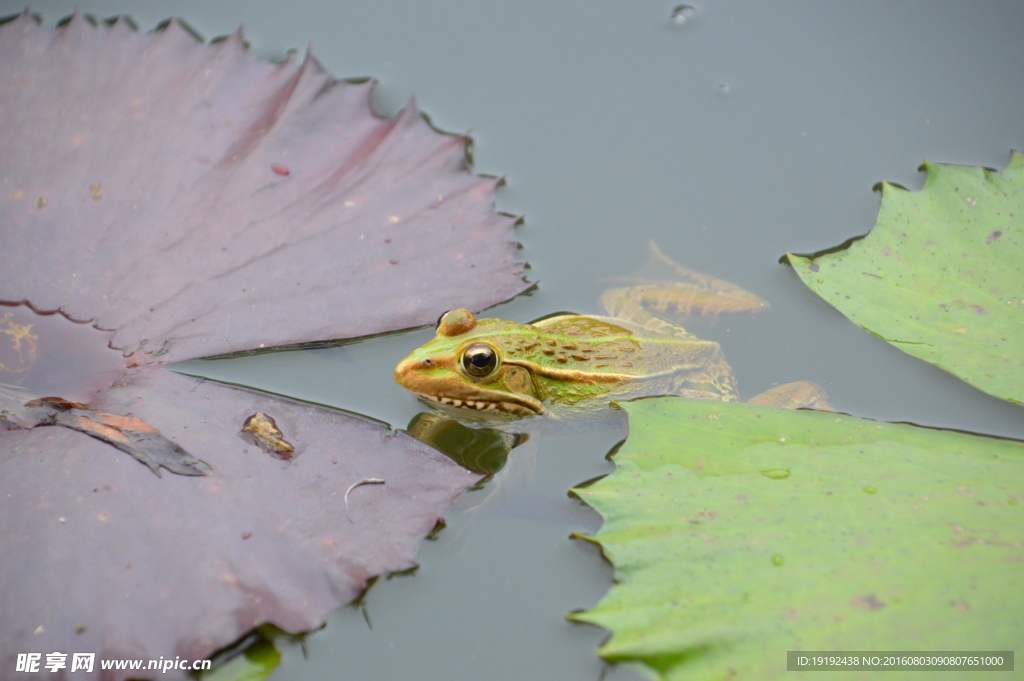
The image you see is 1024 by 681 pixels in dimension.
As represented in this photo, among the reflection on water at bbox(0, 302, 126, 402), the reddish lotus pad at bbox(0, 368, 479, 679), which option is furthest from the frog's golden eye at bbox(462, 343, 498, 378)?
the reflection on water at bbox(0, 302, 126, 402)

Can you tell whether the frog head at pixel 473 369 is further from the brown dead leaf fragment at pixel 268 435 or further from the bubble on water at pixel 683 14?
the bubble on water at pixel 683 14

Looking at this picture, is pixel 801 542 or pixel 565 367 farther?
pixel 565 367

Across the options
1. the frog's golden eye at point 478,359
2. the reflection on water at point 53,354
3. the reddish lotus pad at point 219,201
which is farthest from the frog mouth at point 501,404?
the reflection on water at point 53,354

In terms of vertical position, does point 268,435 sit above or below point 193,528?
above

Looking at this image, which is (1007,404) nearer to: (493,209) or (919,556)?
(919,556)

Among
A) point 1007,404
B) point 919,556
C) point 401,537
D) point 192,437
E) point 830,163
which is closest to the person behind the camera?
point 919,556

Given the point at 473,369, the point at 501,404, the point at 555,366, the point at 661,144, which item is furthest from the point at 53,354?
the point at 661,144

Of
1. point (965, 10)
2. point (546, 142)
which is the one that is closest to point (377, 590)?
point (546, 142)

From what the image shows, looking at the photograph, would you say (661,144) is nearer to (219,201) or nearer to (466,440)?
(466,440)
